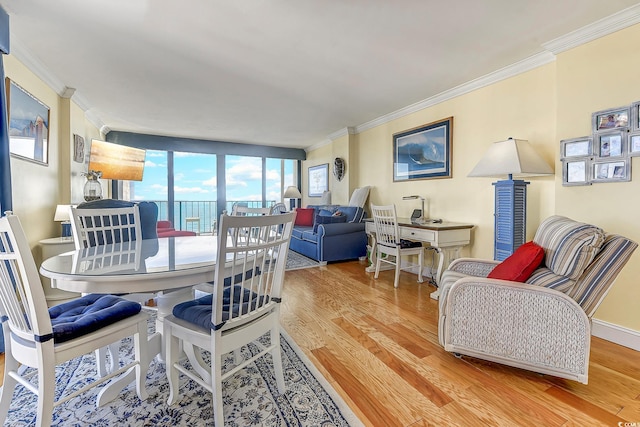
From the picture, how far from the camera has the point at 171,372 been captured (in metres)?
1.42

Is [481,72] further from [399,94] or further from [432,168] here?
[432,168]

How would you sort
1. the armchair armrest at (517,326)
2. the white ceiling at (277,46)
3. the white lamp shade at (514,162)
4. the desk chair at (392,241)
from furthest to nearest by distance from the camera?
the desk chair at (392,241)
the white lamp shade at (514,162)
the white ceiling at (277,46)
the armchair armrest at (517,326)

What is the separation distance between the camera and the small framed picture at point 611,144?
202 centimetres

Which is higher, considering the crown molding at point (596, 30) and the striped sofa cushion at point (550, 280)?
the crown molding at point (596, 30)

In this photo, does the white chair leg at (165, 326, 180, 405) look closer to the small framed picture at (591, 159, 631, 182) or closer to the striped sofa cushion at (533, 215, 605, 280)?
the striped sofa cushion at (533, 215, 605, 280)

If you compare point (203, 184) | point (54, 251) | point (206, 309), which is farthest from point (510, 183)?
point (203, 184)

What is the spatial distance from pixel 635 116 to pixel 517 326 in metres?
1.73

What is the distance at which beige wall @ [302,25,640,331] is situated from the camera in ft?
6.66

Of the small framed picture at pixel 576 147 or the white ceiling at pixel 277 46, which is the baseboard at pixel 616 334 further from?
the white ceiling at pixel 277 46

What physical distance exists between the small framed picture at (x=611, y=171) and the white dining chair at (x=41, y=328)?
10.5 ft

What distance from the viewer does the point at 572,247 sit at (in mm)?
1546

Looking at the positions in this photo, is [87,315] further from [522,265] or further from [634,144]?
[634,144]

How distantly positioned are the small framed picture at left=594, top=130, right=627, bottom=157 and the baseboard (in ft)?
4.11

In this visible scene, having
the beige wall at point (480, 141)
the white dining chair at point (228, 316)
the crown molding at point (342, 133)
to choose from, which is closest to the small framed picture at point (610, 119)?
the beige wall at point (480, 141)
